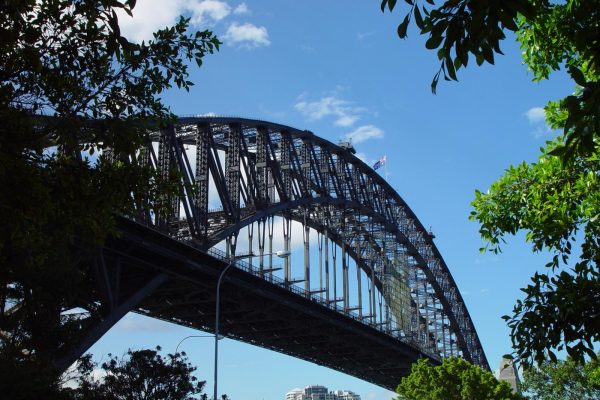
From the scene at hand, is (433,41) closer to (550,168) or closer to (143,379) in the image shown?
(550,168)

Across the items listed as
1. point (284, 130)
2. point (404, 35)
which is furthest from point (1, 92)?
point (284, 130)

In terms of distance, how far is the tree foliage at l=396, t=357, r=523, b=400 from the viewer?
196 ft

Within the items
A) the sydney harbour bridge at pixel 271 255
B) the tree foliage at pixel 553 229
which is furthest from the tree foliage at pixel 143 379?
the tree foliage at pixel 553 229

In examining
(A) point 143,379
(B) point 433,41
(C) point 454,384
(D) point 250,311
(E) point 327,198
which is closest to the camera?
(B) point 433,41

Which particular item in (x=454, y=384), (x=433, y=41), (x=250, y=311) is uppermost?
(x=250, y=311)

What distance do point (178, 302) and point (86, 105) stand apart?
1897 inches

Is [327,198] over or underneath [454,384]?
over

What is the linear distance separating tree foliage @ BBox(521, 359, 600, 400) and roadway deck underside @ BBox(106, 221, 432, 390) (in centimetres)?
1837

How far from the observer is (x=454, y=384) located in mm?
61375

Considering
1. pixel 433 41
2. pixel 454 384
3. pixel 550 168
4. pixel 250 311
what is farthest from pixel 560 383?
pixel 433 41

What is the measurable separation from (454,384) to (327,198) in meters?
28.9

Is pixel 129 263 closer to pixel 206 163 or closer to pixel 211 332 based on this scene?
pixel 206 163

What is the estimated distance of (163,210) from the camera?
49.1 feet

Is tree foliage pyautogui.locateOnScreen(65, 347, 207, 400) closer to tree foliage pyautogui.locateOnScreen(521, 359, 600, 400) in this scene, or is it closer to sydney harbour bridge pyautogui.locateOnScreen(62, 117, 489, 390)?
sydney harbour bridge pyautogui.locateOnScreen(62, 117, 489, 390)
